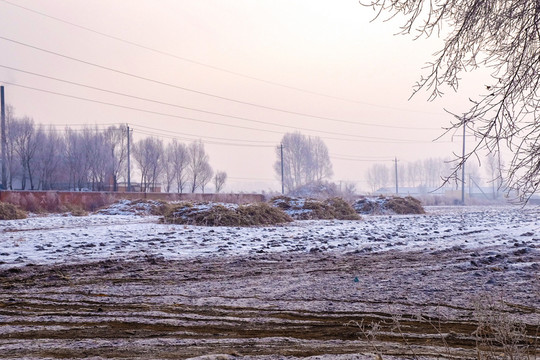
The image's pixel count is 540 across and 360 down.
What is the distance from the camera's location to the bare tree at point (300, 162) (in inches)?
3403

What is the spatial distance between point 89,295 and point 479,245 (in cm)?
791

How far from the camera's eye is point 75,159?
182 feet

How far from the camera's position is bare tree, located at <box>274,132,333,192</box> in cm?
8644

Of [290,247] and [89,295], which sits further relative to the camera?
[290,247]

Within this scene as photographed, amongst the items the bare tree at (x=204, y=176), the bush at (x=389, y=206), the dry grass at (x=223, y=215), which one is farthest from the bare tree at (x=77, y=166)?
the dry grass at (x=223, y=215)

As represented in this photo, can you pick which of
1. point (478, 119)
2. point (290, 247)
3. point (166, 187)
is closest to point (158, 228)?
point (290, 247)

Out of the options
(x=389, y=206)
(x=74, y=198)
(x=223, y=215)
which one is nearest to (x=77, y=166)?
(x=74, y=198)

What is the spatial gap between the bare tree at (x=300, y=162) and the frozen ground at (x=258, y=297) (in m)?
74.7

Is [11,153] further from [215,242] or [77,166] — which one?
[215,242]

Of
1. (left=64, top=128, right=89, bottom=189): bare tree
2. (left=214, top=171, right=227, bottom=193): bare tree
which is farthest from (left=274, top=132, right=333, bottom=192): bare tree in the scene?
(left=64, top=128, right=89, bottom=189): bare tree

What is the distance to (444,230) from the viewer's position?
14.7m

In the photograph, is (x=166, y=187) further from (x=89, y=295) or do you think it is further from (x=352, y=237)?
(x=89, y=295)

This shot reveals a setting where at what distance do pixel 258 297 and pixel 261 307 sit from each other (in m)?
0.52

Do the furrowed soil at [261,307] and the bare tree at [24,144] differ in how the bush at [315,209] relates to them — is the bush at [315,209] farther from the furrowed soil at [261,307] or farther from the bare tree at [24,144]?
the bare tree at [24,144]
